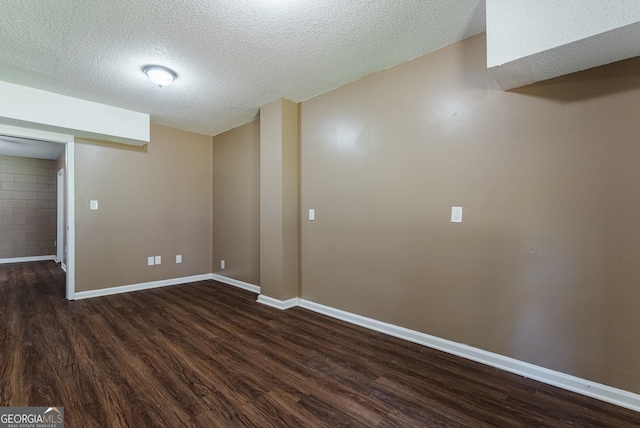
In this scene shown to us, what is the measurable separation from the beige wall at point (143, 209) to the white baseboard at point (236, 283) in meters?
0.22

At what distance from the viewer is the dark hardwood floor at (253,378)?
5.03 ft

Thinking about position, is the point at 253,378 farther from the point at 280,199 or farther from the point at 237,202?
the point at 237,202

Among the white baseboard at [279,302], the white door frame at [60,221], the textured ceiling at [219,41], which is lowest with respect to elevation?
the white baseboard at [279,302]

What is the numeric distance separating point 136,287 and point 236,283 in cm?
140

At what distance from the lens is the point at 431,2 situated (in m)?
1.79

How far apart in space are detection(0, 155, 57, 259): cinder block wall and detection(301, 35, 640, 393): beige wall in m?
7.43

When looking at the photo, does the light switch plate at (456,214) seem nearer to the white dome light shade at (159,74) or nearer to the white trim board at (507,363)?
the white trim board at (507,363)

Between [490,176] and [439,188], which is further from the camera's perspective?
[439,188]

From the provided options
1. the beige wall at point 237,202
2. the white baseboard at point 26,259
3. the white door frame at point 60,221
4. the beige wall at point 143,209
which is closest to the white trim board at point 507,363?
the beige wall at point 237,202

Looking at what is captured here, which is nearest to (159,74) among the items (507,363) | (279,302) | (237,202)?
(237,202)

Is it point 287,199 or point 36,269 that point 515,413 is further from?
point 36,269

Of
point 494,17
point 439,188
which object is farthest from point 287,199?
point 494,17

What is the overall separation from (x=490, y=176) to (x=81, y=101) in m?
4.43

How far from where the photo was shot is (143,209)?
4.16m
